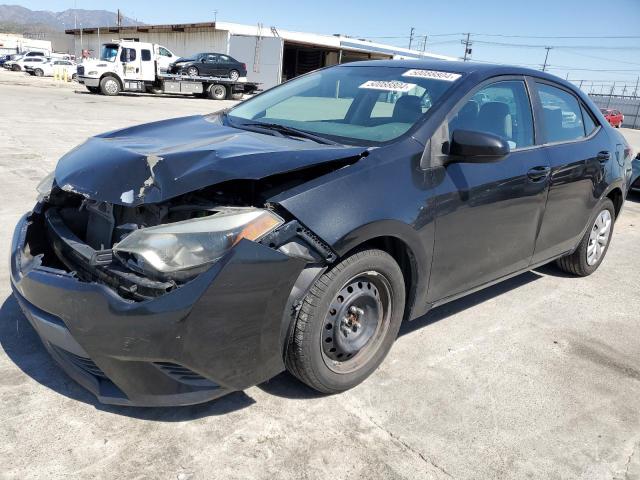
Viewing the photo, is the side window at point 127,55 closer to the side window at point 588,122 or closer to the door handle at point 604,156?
the side window at point 588,122

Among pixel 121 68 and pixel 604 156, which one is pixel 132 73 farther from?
pixel 604 156

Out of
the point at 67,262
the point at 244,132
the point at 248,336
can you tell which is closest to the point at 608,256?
the point at 244,132

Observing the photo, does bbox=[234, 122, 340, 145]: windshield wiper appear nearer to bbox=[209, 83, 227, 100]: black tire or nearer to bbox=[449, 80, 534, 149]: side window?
bbox=[449, 80, 534, 149]: side window

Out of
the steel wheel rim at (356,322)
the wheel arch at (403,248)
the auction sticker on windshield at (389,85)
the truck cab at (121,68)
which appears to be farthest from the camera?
the truck cab at (121,68)

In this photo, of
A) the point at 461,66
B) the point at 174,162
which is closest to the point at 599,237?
the point at 461,66

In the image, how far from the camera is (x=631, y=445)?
100 inches

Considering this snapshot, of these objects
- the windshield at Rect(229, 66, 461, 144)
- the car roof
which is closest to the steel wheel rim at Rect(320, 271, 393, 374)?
the windshield at Rect(229, 66, 461, 144)

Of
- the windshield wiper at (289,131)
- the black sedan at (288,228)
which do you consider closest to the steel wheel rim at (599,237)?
the black sedan at (288,228)

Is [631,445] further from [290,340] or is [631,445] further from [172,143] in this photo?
[172,143]

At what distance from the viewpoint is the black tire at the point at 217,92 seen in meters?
28.5

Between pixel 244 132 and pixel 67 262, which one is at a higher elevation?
pixel 244 132

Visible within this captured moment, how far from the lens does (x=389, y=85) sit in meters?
3.39

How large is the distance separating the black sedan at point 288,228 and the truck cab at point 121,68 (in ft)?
77.1

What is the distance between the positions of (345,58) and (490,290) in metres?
46.0
